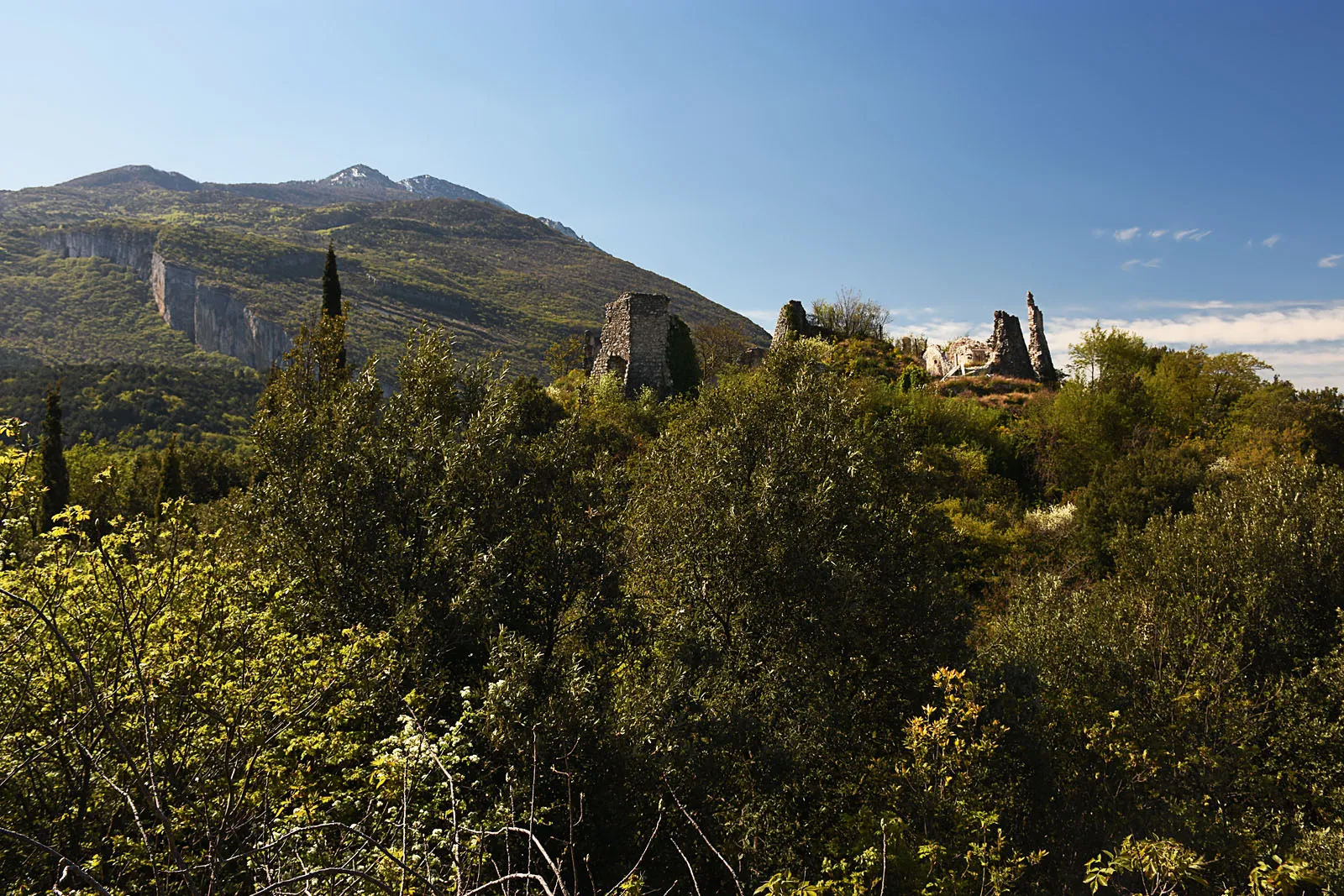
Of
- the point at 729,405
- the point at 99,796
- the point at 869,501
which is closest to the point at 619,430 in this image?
the point at 729,405

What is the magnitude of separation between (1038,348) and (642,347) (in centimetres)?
2931

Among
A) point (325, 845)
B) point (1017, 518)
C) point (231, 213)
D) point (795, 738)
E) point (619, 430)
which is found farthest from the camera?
point (231, 213)

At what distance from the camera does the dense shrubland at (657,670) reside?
6.53 metres

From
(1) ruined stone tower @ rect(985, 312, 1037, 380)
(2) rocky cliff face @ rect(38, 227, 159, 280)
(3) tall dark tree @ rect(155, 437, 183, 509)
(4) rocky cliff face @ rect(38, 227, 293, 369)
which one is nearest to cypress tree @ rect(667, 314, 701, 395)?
(1) ruined stone tower @ rect(985, 312, 1037, 380)

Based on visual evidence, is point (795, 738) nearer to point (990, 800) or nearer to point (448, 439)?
point (990, 800)

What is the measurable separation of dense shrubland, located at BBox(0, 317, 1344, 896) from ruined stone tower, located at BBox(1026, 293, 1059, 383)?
34.1 metres

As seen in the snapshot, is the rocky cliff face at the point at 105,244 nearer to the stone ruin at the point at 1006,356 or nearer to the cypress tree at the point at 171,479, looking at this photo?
the cypress tree at the point at 171,479

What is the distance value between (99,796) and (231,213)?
8445 inches

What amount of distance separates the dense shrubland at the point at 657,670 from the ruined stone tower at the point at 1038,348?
34.1 metres

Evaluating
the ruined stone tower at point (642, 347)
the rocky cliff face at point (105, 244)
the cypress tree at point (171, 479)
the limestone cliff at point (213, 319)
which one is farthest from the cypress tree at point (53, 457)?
the rocky cliff face at point (105, 244)

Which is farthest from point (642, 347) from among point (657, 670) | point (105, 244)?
point (105, 244)

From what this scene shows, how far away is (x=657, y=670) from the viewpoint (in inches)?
396

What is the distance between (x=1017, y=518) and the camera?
29609 mm

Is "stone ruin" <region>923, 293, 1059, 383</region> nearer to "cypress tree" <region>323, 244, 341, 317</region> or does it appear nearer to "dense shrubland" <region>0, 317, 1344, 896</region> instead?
"dense shrubland" <region>0, 317, 1344, 896</region>
